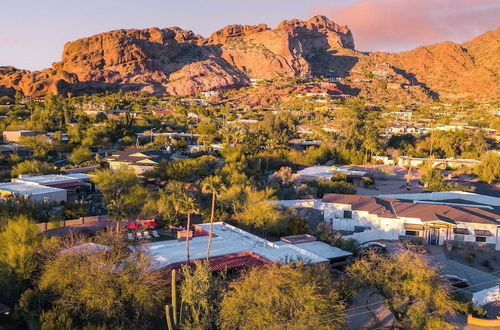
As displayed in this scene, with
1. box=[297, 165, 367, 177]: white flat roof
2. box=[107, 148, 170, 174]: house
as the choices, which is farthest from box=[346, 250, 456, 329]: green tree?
box=[107, 148, 170, 174]: house

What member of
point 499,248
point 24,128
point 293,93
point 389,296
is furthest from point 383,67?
point 389,296

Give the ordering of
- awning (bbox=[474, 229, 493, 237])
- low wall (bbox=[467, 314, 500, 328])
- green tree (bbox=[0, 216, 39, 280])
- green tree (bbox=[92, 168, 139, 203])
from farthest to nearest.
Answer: green tree (bbox=[92, 168, 139, 203]), awning (bbox=[474, 229, 493, 237]), low wall (bbox=[467, 314, 500, 328]), green tree (bbox=[0, 216, 39, 280])

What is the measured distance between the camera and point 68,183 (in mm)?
34812

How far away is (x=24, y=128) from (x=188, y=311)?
59.6m

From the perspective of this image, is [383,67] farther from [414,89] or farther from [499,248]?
[499,248]

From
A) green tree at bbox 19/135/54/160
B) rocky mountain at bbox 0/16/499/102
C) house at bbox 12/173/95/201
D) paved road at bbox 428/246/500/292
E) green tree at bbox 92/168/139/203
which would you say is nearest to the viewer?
paved road at bbox 428/246/500/292

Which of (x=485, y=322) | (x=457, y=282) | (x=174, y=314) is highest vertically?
(x=174, y=314)

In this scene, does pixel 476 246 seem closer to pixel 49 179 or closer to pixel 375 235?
pixel 375 235

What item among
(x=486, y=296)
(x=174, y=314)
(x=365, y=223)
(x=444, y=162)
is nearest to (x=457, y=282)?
(x=486, y=296)

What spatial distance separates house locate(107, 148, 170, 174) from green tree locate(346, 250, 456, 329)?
2764 cm

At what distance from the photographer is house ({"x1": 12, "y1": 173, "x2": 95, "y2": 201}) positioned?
33866mm

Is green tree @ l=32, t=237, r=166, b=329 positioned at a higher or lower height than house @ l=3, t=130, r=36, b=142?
lower

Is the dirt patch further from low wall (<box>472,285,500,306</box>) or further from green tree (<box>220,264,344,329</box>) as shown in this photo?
green tree (<box>220,264,344,329</box>)

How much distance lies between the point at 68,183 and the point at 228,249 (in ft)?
59.0
